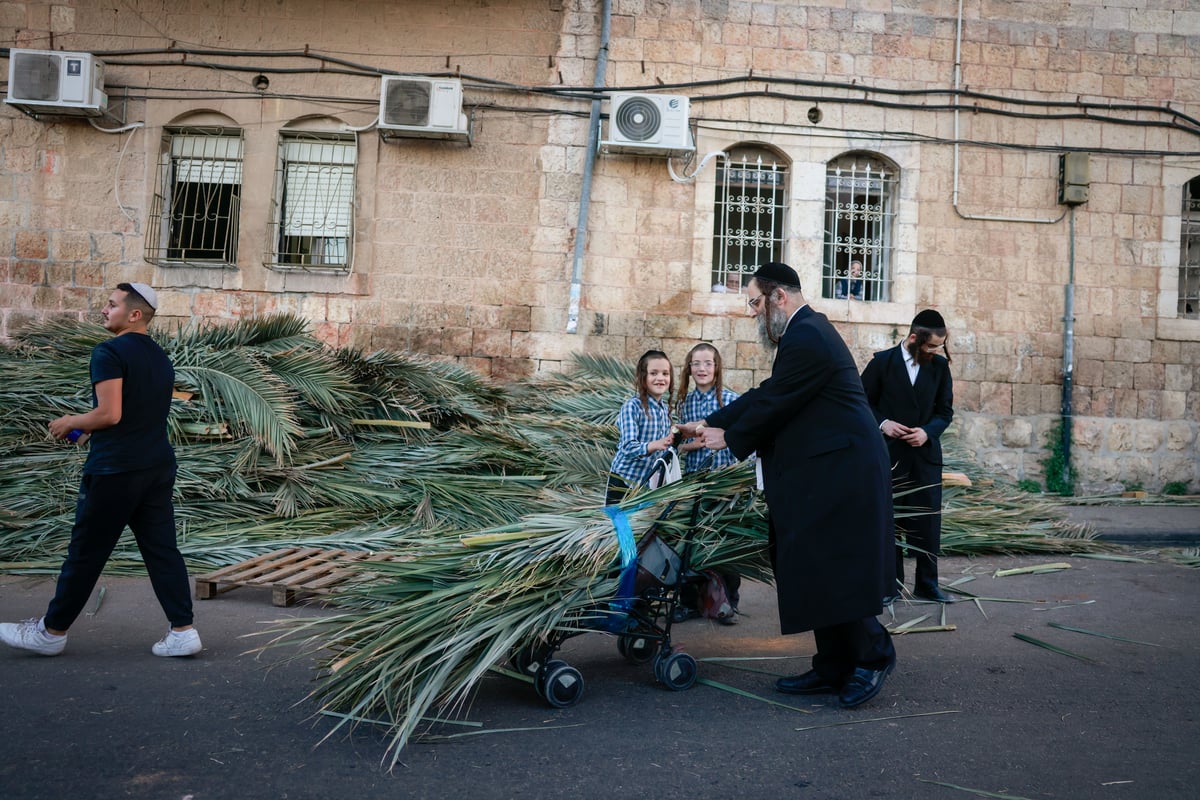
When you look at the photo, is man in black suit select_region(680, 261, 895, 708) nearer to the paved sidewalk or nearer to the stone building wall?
the paved sidewalk

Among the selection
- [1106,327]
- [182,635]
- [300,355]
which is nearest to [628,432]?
[182,635]

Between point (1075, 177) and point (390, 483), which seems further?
point (1075, 177)

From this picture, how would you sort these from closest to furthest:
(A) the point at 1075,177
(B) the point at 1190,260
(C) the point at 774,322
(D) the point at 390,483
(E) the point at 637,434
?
(C) the point at 774,322, (E) the point at 637,434, (D) the point at 390,483, (A) the point at 1075,177, (B) the point at 1190,260

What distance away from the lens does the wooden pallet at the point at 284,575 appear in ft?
16.9

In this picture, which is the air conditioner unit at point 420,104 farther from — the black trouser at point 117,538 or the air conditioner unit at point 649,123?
the black trouser at point 117,538

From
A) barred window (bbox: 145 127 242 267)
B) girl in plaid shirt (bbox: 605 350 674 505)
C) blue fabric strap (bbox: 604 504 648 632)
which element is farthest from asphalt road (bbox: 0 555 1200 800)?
barred window (bbox: 145 127 242 267)

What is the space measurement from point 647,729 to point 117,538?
2.51m

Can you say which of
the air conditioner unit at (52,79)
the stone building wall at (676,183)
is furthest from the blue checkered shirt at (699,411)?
the air conditioner unit at (52,79)

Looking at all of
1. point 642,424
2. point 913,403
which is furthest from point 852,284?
point 642,424

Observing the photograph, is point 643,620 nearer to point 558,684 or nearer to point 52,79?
point 558,684

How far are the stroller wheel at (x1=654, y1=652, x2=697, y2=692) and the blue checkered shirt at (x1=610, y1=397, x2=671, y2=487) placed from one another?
46.5 inches

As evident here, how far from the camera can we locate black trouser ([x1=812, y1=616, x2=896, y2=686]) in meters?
3.67

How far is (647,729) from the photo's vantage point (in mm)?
3373

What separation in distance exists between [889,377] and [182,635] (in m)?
4.13
